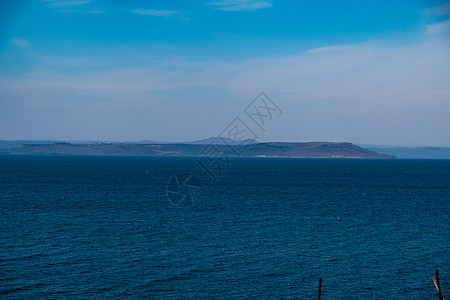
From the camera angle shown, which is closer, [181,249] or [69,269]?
[69,269]

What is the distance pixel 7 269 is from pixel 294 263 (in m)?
24.6

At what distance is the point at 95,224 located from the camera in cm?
5869

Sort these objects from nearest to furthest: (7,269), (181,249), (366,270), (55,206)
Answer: (7,269), (366,270), (181,249), (55,206)

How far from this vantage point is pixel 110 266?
129 ft

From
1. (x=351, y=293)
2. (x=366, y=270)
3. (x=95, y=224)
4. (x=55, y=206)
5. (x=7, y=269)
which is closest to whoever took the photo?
(x=351, y=293)

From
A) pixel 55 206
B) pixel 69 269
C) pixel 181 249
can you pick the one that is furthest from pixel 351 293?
pixel 55 206

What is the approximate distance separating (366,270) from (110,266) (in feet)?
73.6

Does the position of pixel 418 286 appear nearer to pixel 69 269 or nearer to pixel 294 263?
pixel 294 263

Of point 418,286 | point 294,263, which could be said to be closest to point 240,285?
point 294,263

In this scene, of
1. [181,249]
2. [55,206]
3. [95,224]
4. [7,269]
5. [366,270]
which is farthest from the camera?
[55,206]

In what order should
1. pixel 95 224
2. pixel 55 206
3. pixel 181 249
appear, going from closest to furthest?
pixel 181 249
pixel 95 224
pixel 55 206

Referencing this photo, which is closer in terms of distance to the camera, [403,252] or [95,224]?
[403,252]

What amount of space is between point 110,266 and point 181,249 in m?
8.48

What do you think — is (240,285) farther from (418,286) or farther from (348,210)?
(348,210)
